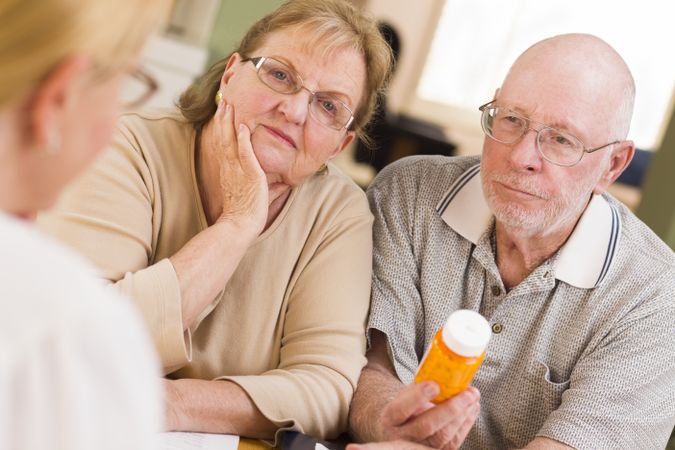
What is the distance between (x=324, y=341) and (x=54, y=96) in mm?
1010

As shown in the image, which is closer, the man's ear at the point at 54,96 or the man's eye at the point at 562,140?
the man's ear at the point at 54,96

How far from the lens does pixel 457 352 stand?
1.16 meters

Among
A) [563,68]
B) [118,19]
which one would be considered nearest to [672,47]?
[563,68]

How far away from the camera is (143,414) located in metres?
0.64

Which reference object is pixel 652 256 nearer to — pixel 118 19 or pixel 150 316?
pixel 150 316

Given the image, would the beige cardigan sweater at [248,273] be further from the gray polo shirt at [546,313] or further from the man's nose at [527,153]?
the man's nose at [527,153]

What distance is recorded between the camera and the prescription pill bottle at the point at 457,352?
3.80 feet

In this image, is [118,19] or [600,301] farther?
[600,301]

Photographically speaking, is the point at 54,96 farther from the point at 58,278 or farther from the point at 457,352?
the point at 457,352

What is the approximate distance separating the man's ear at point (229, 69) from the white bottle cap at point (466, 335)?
0.78 metres

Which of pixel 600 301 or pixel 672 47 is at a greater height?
pixel 672 47

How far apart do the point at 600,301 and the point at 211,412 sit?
798 mm

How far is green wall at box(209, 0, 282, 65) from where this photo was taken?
4.41 metres

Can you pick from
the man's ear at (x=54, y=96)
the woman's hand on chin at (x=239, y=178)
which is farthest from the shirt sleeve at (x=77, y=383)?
the woman's hand on chin at (x=239, y=178)
